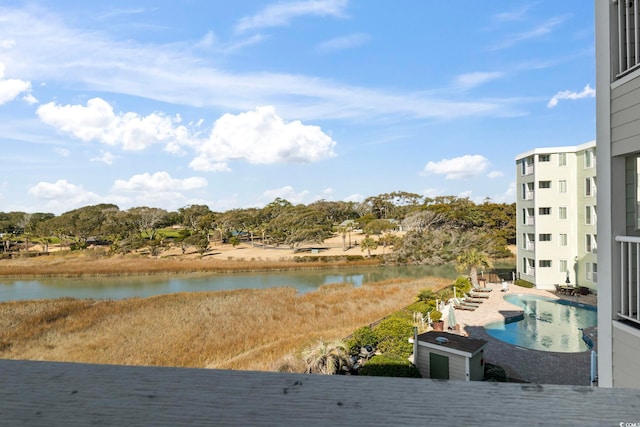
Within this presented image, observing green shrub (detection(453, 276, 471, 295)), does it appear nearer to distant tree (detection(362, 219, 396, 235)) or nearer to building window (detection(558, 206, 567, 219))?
building window (detection(558, 206, 567, 219))

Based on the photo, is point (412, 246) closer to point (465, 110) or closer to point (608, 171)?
point (465, 110)

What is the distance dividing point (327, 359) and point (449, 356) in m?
2.12

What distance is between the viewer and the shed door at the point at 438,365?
625 cm

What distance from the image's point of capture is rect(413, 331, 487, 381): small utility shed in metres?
6.02

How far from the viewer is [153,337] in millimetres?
9688

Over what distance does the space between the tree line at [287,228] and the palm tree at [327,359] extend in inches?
765

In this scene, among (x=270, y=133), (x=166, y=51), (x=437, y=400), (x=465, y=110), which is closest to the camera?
(x=437, y=400)

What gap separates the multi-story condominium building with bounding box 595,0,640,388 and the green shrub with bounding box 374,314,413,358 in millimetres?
5168

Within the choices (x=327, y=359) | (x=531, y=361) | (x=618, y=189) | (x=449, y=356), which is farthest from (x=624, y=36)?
Result: (x=531, y=361)

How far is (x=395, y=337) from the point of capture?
7.61 metres

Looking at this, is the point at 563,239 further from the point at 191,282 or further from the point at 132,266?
the point at 132,266

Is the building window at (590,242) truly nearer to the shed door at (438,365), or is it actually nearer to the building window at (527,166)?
the building window at (527,166)

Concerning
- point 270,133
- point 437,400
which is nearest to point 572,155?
point 437,400

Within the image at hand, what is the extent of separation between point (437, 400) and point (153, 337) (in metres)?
10.7
